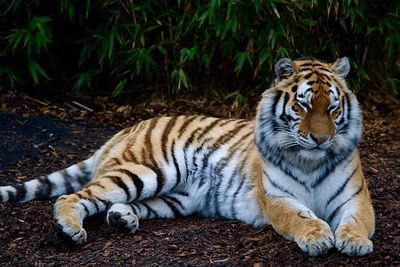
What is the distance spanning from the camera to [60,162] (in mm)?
6461

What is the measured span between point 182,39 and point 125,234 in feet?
10.3

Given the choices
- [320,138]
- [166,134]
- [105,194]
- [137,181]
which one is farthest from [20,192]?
[320,138]

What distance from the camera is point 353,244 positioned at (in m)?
4.41

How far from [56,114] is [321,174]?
343 centimetres

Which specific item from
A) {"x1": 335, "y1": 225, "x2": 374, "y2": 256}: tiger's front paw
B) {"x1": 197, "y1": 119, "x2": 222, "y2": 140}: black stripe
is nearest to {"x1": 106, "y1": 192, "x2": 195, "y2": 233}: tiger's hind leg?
{"x1": 197, "y1": 119, "x2": 222, "y2": 140}: black stripe

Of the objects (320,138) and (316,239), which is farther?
(320,138)

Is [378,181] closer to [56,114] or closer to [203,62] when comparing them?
[203,62]

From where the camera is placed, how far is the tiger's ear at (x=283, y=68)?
4.99 meters

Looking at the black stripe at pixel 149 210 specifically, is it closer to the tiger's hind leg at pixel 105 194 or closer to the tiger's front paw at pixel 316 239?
the tiger's hind leg at pixel 105 194

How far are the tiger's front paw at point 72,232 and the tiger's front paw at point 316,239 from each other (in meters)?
1.13

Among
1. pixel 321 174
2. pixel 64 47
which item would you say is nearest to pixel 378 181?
pixel 321 174

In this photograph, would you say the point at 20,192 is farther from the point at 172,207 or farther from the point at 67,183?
the point at 172,207

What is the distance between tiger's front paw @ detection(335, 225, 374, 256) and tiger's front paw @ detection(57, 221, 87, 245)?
133cm

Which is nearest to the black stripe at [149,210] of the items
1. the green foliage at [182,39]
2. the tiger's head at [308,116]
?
the tiger's head at [308,116]
